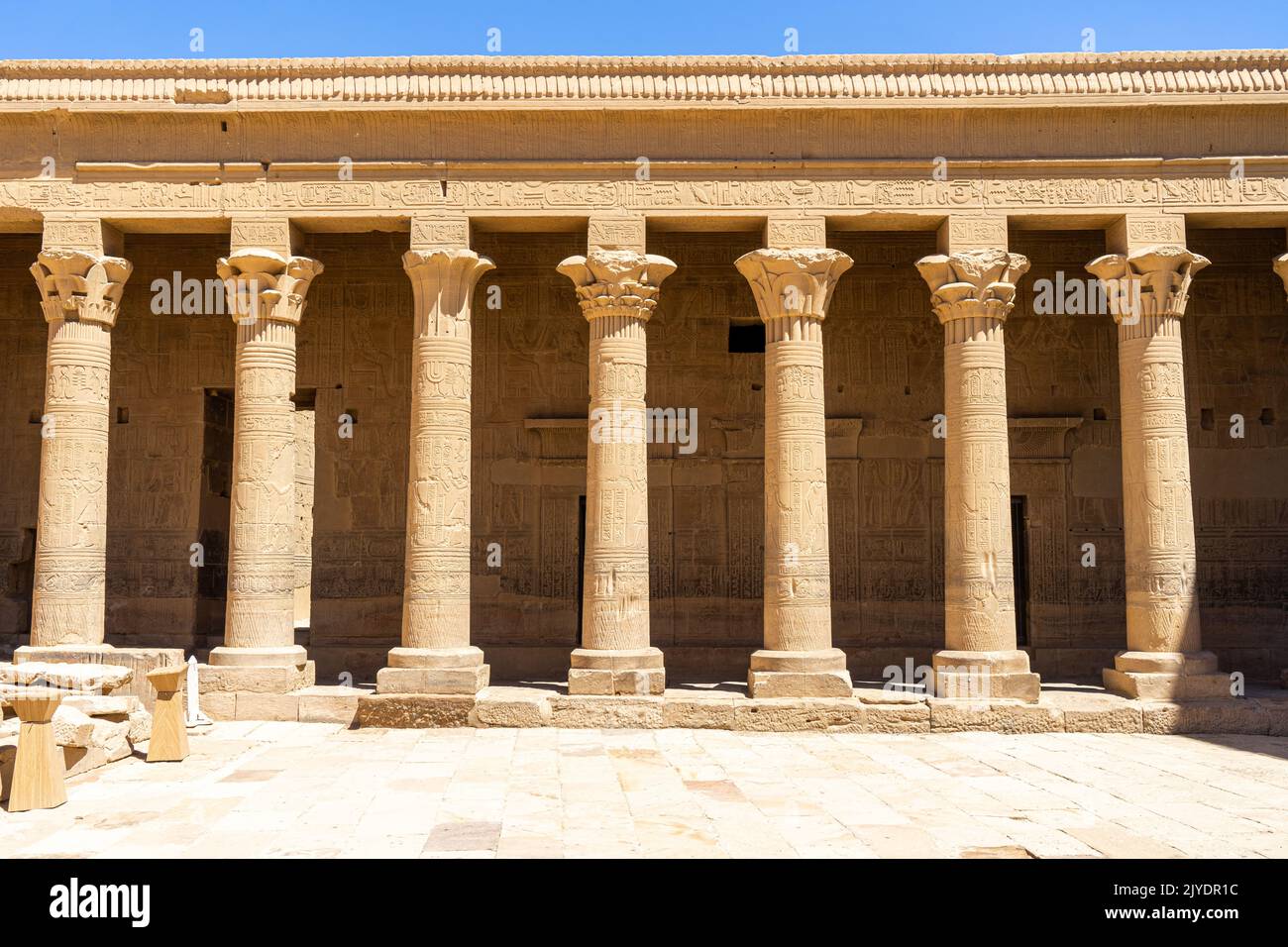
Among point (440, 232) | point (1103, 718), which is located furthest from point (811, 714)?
point (440, 232)

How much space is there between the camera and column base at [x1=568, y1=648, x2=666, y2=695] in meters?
11.0

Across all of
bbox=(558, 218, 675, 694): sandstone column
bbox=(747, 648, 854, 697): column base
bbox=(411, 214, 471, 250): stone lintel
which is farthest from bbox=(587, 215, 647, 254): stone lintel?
bbox=(747, 648, 854, 697): column base

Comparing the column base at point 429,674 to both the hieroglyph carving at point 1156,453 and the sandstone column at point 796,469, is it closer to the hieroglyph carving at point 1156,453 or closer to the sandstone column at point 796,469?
the sandstone column at point 796,469

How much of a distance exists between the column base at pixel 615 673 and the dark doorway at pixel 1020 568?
5.77 meters

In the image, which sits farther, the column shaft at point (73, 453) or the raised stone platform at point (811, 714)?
the column shaft at point (73, 453)

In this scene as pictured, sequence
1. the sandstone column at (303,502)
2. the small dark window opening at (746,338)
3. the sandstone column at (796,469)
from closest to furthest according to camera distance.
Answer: the sandstone column at (796,469) < the small dark window opening at (746,338) < the sandstone column at (303,502)

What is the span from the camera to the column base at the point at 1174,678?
1106cm

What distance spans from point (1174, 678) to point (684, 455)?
6485 mm

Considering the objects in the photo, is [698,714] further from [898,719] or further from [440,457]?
[440,457]

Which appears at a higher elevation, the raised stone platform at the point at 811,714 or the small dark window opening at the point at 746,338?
the small dark window opening at the point at 746,338

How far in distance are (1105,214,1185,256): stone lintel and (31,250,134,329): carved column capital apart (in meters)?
11.0

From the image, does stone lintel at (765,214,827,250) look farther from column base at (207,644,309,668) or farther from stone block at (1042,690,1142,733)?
column base at (207,644,309,668)

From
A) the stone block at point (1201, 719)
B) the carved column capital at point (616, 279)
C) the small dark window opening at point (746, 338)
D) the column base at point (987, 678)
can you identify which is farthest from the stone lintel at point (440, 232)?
the stone block at point (1201, 719)
